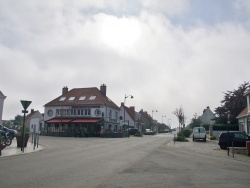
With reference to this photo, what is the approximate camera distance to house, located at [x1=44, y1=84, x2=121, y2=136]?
53894mm

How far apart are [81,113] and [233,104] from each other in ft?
94.1

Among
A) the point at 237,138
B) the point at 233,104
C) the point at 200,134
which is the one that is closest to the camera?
the point at 237,138

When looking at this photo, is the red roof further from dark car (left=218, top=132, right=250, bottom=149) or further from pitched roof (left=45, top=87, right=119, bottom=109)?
dark car (left=218, top=132, right=250, bottom=149)

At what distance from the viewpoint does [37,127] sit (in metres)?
22.1

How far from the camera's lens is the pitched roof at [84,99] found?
189 feet

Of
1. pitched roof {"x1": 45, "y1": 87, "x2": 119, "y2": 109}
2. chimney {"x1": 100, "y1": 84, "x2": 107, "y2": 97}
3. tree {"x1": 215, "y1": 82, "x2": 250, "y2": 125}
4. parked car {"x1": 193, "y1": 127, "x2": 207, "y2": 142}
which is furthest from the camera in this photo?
chimney {"x1": 100, "y1": 84, "x2": 107, "y2": 97}

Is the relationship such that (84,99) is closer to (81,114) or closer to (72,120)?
(81,114)

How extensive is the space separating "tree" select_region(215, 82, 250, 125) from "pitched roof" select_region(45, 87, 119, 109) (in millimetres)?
21790


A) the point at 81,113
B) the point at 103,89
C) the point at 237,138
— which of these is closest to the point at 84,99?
the point at 81,113

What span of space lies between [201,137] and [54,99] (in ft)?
116

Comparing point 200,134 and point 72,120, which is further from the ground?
point 72,120

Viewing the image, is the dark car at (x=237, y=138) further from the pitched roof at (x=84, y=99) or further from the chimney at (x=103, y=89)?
the chimney at (x=103, y=89)

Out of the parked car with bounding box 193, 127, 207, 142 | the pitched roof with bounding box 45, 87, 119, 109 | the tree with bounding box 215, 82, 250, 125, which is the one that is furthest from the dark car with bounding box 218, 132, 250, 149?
the pitched roof with bounding box 45, 87, 119, 109

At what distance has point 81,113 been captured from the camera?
188ft
